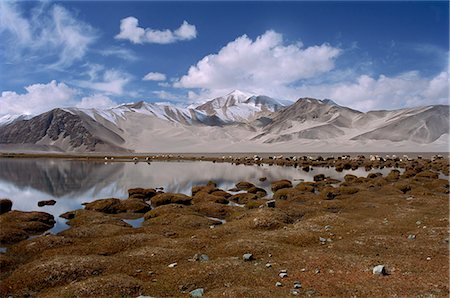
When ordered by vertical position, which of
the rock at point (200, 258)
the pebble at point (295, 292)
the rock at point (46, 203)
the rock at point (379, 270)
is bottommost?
the rock at point (46, 203)

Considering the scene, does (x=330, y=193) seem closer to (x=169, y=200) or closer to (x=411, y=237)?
(x=169, y=200)

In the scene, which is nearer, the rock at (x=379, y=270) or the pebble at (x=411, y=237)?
the rock at (x=379, y=270)

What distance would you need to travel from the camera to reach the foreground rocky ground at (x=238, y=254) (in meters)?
16.4

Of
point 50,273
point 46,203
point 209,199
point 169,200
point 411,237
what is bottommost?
point 46,203

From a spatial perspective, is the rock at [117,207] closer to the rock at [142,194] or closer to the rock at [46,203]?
the rock at [142,194]

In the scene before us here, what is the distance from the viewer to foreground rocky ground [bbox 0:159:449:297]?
16391 mm

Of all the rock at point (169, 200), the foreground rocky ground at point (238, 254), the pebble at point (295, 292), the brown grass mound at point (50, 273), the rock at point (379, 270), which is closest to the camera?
the pebble at point (295, 292)

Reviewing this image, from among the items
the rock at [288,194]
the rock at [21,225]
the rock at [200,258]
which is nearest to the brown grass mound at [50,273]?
the rock at [200,258]

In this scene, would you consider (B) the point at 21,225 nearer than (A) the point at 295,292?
No

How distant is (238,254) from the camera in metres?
21.6

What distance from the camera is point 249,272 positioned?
59.4 feet

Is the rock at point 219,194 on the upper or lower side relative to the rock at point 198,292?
lower

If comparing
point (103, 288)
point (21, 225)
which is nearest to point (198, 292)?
point (103, 288)

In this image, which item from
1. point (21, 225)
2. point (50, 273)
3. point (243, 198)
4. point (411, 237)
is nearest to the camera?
point (50, 273)
